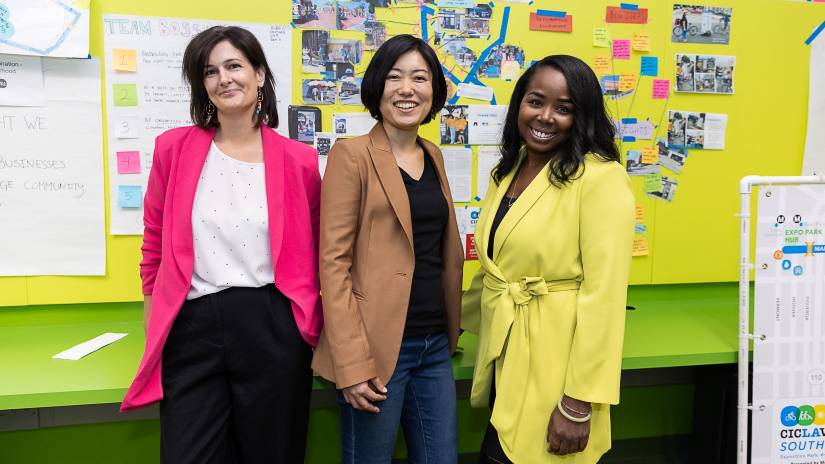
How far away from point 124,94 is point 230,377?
115 centimetres

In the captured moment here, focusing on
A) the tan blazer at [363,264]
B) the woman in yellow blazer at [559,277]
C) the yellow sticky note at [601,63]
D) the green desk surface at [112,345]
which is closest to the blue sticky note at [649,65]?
the yellow sticky note at [601,63]

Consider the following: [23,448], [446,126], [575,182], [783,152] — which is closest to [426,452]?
[575,182]

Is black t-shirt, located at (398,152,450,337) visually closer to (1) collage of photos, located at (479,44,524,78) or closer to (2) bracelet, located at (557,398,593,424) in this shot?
(2) bracelet, located at (557,398,593,424)

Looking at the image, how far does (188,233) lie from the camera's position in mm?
1325

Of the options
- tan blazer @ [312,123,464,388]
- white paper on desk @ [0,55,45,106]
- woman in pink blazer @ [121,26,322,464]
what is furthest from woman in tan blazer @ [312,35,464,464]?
white paper on desk @ [0,55,45,106]

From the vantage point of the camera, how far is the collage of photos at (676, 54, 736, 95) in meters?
2.35

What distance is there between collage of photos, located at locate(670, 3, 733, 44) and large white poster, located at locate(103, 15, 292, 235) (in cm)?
155

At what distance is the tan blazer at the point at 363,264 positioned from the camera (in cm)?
133

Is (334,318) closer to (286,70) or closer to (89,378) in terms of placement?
(89,378)

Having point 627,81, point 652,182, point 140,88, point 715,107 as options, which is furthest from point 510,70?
point 140,88

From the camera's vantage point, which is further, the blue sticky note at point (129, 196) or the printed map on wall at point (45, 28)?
the blue sticky note at point (129, 196)

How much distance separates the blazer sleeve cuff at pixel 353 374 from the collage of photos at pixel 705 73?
70.9 inches

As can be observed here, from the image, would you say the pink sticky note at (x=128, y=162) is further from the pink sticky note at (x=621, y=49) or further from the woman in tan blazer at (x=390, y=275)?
the pink sticky note at (x=621, y=49)

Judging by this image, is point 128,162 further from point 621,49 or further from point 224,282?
point 621,49
